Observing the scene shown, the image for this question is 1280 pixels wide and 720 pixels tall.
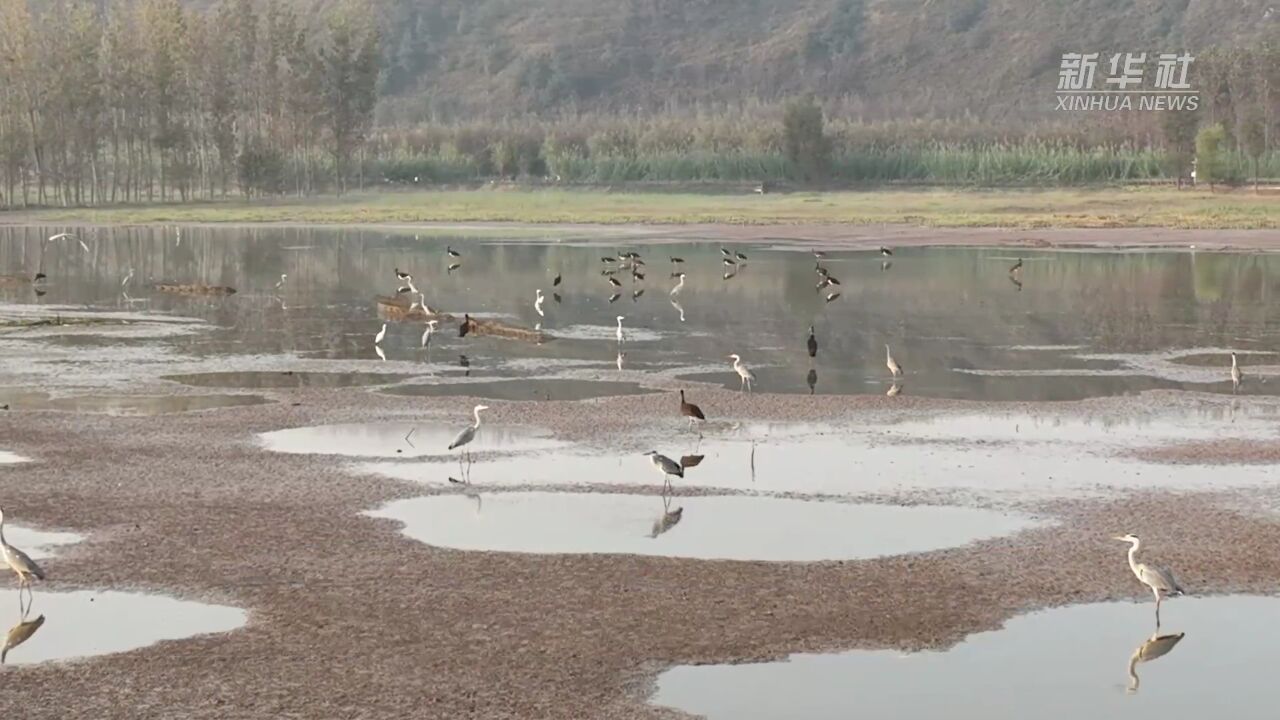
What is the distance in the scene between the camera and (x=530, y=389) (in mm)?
28172

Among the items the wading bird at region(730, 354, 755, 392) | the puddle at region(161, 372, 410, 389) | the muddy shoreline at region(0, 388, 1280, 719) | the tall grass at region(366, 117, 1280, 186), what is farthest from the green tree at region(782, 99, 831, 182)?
the muddy shoreline at region(0, 388, 1280, 719)

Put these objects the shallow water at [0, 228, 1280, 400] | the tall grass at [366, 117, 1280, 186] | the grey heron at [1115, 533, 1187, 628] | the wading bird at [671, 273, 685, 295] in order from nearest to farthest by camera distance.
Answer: the grey heron at [1115, 533, 1187, 628], the shallow water at [0, 228, 1280, 400], the wading bird at [671, 273, 685, 295], the tall grass at [366, 117, 1280, 186]

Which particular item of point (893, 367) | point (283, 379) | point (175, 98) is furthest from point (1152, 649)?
point (175, 98)

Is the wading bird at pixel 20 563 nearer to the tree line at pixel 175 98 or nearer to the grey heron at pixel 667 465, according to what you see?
the grey heron at pixel 667 465

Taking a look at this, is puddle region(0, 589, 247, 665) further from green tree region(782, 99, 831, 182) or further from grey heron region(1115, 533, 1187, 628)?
green tree region(782, 99, 831, 182)

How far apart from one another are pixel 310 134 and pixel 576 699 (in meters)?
109

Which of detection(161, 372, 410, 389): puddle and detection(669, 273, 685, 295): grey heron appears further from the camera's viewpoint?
detection(669, 273, 685, 295): grey heron

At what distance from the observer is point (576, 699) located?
12.1 m

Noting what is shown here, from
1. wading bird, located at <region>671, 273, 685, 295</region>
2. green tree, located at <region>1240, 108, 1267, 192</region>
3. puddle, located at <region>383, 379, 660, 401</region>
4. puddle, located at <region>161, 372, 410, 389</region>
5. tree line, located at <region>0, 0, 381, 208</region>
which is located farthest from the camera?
Answer: tree line, located at <region>0, 0, 381, 208</region>

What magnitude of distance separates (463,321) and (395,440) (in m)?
14.1

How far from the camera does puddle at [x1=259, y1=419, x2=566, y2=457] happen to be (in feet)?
72.6

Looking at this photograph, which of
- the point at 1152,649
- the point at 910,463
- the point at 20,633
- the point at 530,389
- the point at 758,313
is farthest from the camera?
the point at 758,313

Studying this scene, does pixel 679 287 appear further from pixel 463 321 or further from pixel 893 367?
pixel 893 367

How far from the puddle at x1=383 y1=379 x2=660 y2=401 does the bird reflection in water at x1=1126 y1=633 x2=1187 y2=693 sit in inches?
554
